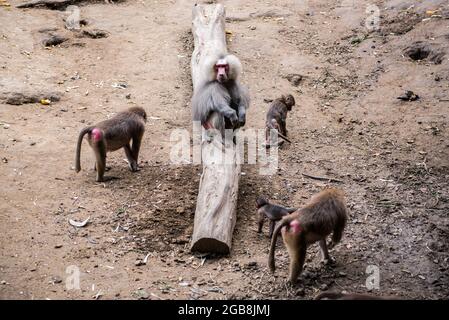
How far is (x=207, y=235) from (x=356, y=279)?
4.55ft

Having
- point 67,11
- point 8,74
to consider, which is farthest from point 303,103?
point 67,11

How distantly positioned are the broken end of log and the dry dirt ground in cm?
8

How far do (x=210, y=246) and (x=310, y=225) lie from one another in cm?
113

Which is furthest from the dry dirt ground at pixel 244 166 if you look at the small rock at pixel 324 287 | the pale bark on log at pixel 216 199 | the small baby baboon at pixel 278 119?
the small baby baboon at pixel 278 119

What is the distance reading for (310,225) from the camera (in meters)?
4.70

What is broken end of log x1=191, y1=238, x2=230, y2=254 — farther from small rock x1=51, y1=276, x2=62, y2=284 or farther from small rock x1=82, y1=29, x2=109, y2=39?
small rock x1=82, y1=29, x2=109, y2=39

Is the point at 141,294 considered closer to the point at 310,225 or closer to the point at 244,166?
the point at 310,225

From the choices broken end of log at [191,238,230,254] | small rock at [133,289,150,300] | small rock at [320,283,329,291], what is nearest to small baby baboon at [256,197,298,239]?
broken end of log at [191,238,230,254]

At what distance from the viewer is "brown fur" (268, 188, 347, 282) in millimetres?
4680

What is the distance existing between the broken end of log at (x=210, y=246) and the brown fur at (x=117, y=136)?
168 centimetres

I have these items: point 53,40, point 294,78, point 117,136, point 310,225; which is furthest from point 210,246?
point 53,40

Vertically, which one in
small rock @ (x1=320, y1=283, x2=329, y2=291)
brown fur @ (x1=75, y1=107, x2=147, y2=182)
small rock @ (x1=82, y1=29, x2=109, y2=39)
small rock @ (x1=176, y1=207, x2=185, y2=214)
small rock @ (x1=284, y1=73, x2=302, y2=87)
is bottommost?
small rock @ (x1=320, y1=283, x2=329, y2=291)

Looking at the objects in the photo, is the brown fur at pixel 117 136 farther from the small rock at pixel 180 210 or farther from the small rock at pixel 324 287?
the small rock at pixel 324 287
